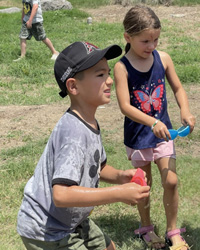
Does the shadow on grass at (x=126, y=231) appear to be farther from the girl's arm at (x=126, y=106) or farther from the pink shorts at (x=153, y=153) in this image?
the girl's arm at (x=126, y=106)

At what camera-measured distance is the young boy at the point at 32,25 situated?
29.3 ft

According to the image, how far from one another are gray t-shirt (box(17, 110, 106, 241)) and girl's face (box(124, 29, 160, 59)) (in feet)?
3.15

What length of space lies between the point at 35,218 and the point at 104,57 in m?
0.89

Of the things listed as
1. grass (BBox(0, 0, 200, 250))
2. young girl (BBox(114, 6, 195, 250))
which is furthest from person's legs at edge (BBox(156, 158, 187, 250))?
grass (BBox(0, 0, 200, 250))

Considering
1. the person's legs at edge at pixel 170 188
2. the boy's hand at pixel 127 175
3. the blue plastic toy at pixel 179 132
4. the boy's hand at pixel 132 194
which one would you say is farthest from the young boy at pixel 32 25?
the boy's hand at pixel 132 194

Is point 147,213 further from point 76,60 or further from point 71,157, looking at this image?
point 76,60

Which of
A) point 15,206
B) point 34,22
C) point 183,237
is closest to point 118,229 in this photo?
point 183,237

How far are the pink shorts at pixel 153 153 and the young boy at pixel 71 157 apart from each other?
785mm

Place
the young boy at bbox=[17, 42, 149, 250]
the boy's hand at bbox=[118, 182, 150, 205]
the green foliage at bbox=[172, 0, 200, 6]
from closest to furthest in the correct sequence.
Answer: the boy's hand at bbox=[118, 182, 150, 205] → the young boy at bbox=[17, 42, 149, 250] → the green foliage at bbox=[172, 0, 200, 6]

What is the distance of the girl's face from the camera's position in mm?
3104

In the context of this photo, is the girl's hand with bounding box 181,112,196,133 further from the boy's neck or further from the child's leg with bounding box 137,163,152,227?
the boy's neck

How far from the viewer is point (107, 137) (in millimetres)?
5301

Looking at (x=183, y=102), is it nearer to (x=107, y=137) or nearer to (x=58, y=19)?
(x=107, y=137)

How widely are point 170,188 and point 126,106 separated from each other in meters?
0.66
